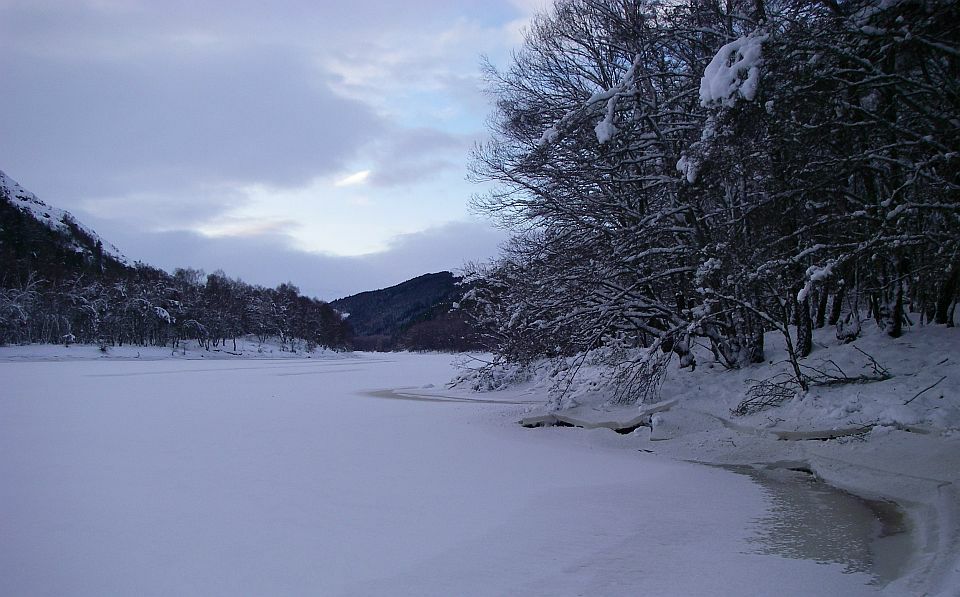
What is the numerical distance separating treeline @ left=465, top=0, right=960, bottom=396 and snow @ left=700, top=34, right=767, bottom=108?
2 centimetres

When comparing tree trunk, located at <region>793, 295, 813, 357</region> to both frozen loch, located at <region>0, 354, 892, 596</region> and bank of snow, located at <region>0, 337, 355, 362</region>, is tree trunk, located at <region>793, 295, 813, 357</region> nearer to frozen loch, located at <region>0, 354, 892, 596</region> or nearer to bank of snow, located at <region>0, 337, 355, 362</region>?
frozen loch, located at <region>0, 354, 892, 596</region>

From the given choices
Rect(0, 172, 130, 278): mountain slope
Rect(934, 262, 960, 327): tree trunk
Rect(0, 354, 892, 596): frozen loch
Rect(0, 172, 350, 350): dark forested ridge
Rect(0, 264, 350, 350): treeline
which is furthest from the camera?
Rect(0, 172, 130, 278): mountain slope

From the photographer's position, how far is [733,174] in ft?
25.0

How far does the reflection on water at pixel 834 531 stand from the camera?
4.28m

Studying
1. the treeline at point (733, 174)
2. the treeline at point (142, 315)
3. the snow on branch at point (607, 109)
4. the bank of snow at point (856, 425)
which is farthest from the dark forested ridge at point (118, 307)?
the bank of snow at point (856, 425)

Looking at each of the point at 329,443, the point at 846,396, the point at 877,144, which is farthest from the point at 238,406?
the point at 877,144

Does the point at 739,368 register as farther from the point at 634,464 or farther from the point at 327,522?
the point at 327,522

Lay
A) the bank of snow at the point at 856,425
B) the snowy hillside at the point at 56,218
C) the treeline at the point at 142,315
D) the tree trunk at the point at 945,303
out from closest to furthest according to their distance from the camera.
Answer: the bank of snow at the point at 856,425, the tree trunk at the point at 945,303, the treeline at the point at 142,315, the snowy hillside at the point at 56,218

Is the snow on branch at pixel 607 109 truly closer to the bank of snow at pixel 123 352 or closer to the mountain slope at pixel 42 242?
the bank of snow at pixel 123 352

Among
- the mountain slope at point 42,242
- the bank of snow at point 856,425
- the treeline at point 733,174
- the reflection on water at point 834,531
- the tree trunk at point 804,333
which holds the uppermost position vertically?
the mountain slope at point 42,242

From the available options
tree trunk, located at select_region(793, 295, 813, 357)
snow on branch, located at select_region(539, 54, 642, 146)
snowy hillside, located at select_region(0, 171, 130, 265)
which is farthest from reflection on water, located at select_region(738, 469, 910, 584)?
snowy hillside, located at select_region(0, 171, 130, 265)

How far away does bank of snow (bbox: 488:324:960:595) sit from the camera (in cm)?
→ 516

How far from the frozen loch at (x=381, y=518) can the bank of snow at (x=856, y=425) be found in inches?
27.0

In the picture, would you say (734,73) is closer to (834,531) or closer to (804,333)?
(834,531)
